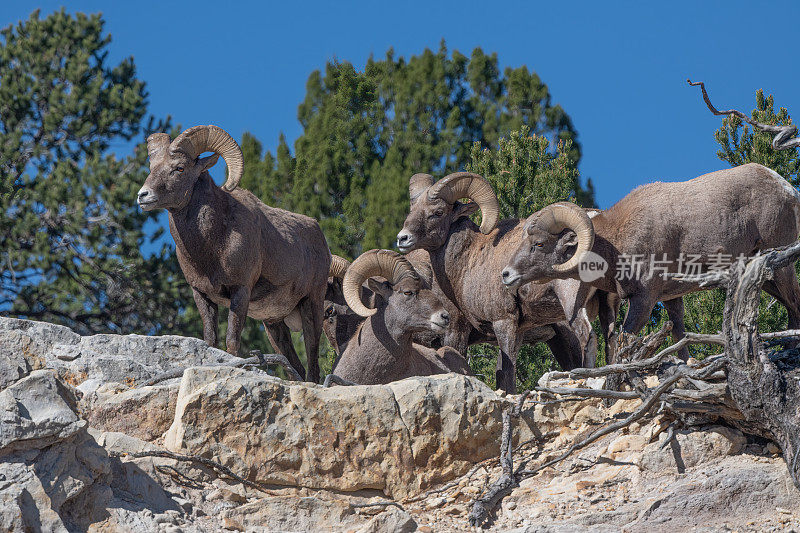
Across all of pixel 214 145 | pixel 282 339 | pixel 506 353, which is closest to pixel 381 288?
pixel 506 353

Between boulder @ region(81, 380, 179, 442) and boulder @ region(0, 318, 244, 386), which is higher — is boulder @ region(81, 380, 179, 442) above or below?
below

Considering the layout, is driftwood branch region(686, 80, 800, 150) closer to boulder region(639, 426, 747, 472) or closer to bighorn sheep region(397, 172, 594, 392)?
boulder region(639, 426, 747, 472)

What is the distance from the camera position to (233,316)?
34.9ft

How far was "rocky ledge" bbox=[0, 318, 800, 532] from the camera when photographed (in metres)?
6.39

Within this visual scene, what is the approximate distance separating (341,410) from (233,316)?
3.52m

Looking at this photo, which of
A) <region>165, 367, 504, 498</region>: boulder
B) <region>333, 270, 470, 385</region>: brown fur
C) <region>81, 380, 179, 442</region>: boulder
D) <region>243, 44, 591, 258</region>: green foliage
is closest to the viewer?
<region>165, 367, 504, 498</region>: boulder

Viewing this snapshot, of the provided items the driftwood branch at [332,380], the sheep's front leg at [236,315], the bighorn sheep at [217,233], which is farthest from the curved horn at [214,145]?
the driftwood branch at [332,380]

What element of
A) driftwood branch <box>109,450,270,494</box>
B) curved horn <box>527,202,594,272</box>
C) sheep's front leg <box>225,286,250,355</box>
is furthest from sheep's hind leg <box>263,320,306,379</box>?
driftwood branch <box>109,450,270,494</box>

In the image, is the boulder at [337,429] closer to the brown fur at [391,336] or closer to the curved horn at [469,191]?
the brown fur at [391,336]

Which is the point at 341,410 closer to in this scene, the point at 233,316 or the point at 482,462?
the point at 482,462

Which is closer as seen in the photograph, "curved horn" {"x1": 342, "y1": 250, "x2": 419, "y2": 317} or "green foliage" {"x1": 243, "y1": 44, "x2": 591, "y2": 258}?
"curved horn" {"x1": 342, "y1": 250, "x2": 419, "y2": 317}

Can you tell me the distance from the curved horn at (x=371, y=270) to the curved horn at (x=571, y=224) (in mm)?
1435

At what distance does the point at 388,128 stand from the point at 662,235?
17.4 m

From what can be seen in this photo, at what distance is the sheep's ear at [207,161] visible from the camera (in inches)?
427
